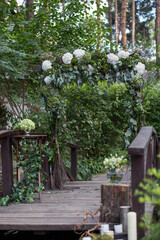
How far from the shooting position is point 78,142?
25.5 feet

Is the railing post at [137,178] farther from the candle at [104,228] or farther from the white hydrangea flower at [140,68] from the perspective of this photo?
the white hydrangea flower at [140,68]

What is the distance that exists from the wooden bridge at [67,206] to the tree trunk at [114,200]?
0.35 feet

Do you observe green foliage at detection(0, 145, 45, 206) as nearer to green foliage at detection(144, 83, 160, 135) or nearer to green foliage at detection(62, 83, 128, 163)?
green foliage at detection(62, 83, 128, 163)

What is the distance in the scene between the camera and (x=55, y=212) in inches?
129

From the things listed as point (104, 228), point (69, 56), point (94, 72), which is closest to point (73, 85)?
point (94, 72)

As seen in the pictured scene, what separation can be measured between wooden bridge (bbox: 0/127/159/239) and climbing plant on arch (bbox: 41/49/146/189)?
0.63 m

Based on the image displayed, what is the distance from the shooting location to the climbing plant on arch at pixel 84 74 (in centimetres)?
470

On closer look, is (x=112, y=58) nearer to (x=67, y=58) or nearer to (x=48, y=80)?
(x=67, y=58)

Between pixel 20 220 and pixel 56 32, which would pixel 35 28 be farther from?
pixel 20 220

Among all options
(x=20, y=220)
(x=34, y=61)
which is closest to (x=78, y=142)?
(x=34, y=61)

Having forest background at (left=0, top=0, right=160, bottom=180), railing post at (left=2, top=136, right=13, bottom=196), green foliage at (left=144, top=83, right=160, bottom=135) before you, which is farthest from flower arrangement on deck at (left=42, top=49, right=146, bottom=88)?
green foliage at (left=144, top=83, right=160, bottom=135)

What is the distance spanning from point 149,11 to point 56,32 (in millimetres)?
13026

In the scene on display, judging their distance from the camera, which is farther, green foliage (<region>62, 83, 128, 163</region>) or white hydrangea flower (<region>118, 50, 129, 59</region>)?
green foliage (<region>62, 83, 128, 163</region>)

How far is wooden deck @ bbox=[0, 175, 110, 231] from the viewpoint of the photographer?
2.79 m
